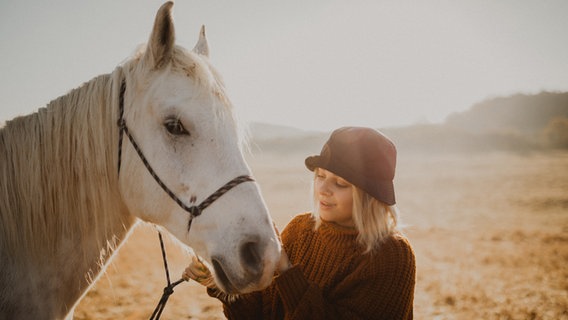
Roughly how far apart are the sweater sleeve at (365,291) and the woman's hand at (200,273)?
52 centimetres

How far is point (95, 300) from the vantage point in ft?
18.4

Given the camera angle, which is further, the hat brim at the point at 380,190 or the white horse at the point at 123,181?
the hat brim at the point at 380,190

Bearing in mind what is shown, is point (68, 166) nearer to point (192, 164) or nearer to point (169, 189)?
point (169, 189)

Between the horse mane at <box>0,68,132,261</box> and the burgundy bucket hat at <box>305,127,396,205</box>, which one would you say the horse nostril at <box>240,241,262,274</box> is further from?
the horse mane at <box>0,68,132,261</box>

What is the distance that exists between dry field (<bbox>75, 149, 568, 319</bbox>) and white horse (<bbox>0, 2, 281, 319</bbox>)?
56 cm

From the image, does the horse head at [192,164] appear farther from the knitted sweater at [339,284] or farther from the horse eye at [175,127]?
the knitted sweater at [339,284]

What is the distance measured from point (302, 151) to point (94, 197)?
64319mm

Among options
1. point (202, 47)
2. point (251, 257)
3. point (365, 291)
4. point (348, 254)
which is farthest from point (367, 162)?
point (202, 47)

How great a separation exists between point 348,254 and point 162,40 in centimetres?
185

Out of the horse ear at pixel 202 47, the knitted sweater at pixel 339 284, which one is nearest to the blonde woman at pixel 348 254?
the knitted sweater at pixel 339 284

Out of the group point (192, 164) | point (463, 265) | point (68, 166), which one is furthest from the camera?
point (463, 265)

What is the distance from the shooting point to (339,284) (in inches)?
77.3

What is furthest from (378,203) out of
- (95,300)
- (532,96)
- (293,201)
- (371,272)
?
(532,96)

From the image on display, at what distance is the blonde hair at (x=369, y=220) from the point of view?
6.72 feet
